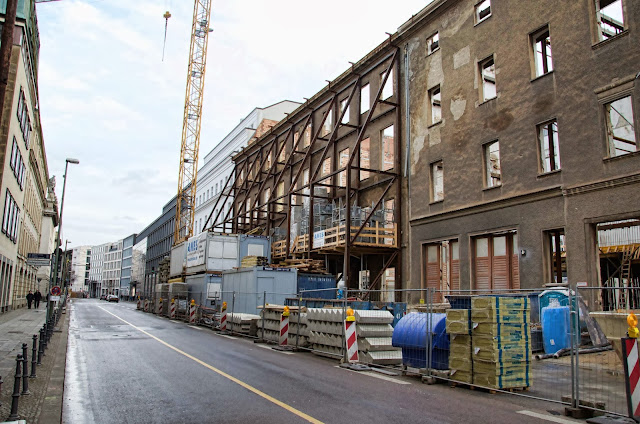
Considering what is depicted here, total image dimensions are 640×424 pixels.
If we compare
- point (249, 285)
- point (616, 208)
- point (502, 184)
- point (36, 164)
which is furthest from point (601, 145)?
point (36, 164)

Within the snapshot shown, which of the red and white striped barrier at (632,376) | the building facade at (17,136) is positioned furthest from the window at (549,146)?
the building facade at (17,136)

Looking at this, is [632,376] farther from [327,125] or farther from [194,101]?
[194,101]

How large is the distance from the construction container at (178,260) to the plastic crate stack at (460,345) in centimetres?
2899

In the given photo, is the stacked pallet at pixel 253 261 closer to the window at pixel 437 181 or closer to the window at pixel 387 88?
the window at pixel 437 181

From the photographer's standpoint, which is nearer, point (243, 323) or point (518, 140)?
point (518, 140)

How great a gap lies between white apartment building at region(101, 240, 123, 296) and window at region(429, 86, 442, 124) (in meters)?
Answer: 134

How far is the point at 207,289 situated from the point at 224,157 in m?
30.4

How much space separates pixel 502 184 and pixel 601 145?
404 centimetres

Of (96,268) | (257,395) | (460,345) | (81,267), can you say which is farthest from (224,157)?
(81,267)

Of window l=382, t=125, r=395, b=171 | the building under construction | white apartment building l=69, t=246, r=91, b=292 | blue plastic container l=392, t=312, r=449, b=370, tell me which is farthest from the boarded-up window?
white apartment building l=69, t=246, r=91, b=292

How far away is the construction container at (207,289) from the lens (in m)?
28.0

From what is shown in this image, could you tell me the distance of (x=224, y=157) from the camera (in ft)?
186

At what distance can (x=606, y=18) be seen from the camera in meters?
16.4

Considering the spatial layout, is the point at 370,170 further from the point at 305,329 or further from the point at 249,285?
the point at 305,329
